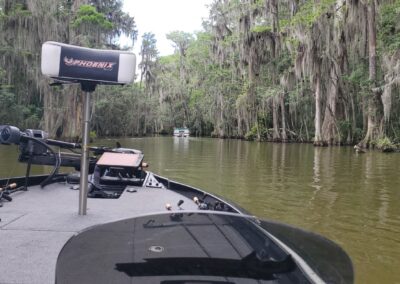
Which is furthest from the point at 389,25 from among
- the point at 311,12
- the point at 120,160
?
the point at 120,160

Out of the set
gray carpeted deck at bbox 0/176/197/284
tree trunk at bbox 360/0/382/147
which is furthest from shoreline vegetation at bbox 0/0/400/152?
gray carpeted deck at bbox 0/176/197/284

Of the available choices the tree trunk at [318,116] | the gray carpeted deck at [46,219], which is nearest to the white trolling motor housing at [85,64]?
the gray carpeted deck at [46,219]

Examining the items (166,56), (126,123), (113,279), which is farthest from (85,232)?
(166,56)

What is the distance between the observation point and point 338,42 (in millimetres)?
26078

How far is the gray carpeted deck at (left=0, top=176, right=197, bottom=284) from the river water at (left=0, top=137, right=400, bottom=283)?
238 cm

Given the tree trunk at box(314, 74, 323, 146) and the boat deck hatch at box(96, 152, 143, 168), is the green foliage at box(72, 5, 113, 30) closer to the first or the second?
A: the tree trunk at box(314, 74, 323, 146)

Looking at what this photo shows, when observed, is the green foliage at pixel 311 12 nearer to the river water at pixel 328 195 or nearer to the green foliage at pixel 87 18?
the river water at pixel 328 195

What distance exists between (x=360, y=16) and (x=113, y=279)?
77.7 ft

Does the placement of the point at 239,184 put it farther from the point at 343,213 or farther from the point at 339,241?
the point at 339,241

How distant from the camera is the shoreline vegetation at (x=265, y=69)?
24.0 m

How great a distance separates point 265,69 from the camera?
36.0 meters

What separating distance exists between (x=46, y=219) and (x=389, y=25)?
23.8m

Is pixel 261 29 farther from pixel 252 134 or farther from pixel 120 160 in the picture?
pixel 120 160

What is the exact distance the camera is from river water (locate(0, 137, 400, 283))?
5668mm
